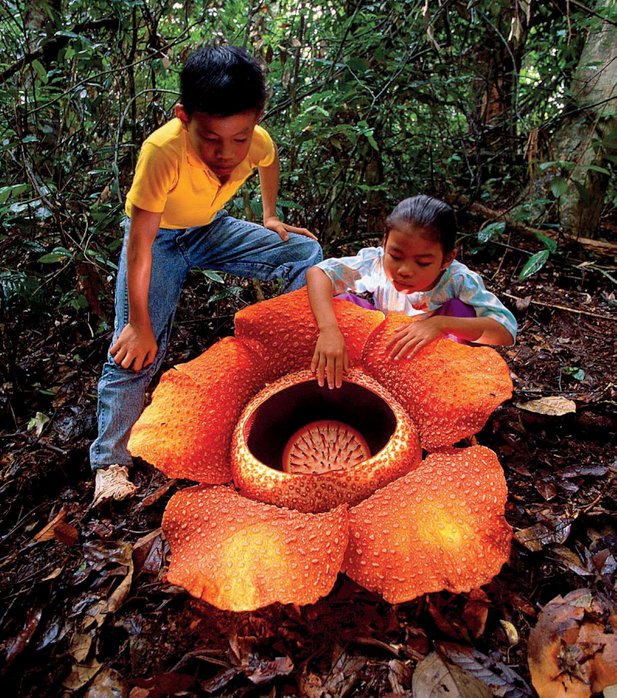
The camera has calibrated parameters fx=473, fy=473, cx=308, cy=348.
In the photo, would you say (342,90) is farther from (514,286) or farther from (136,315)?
(136,315)

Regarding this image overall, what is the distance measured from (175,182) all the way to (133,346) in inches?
29.3

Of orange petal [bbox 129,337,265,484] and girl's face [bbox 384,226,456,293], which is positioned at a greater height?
girl's face [bbox 384,226,456,293]

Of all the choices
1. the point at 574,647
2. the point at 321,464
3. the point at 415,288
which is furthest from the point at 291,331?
the point at 574,647

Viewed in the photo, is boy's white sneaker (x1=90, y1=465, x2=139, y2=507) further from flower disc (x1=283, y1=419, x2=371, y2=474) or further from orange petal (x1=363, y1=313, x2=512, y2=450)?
orange petal (x1=363, y1=313, x2=512, y2=450)

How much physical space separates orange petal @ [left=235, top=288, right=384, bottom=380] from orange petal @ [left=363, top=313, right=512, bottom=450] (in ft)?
0.22

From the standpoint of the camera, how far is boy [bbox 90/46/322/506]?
1.72 m

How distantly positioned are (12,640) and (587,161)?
448 cm

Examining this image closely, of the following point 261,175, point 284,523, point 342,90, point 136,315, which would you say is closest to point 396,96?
point 342,90

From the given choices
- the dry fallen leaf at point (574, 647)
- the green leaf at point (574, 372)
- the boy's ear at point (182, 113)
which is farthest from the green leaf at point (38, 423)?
the green leaf at point (574, 372)

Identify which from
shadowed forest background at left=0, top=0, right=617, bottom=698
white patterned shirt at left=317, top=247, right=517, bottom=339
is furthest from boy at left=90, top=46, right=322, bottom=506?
white patterned shirt at left=317, top=247, right=517, bottom=339

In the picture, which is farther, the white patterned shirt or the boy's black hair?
the white patterned shirt

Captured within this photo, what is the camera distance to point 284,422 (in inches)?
69.8

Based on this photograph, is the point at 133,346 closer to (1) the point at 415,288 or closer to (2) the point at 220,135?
(2) the point at 220,135

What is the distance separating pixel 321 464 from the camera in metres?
1.71
